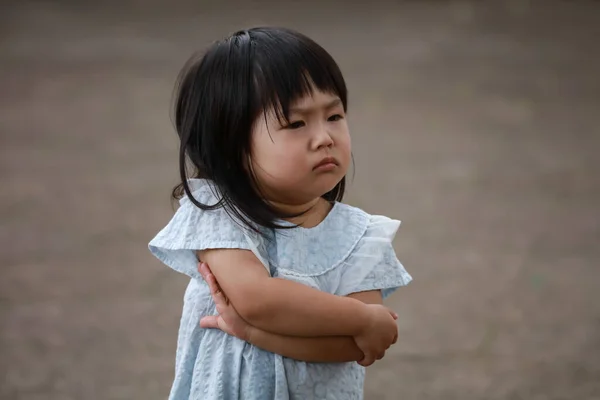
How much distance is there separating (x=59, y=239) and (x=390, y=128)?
4.13 ft

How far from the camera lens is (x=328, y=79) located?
3.21ft

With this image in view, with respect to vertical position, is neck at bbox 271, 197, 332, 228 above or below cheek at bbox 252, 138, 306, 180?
below

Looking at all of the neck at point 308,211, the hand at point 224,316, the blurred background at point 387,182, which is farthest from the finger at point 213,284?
the blurred background at point 387,182

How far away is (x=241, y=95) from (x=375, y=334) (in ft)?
0.90

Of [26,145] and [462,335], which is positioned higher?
[26,145]

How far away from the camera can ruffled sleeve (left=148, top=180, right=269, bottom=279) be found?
3.16ft

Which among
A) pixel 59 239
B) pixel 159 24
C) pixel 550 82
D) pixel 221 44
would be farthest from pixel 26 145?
pixel 221 44

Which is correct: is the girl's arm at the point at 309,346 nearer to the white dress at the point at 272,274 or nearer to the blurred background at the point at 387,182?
the white dress at the point at 272,274

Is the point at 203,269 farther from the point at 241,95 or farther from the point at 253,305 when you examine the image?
the point at 241,95

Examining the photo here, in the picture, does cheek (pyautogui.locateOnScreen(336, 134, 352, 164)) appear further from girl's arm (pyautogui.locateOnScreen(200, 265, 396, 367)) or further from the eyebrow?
girl's arm (pyautogui.locateOnScreen(200, 265, 396, 367))

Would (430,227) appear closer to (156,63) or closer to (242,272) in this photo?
(156,63)

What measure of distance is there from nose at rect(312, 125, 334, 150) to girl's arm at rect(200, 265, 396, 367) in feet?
0.56

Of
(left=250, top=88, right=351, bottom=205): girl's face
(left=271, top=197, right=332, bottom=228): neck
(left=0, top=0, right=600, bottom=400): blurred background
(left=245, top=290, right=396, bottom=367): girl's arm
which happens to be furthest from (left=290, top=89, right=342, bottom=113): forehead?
(left=0, top=0, right=600, bottom=400): blurred background

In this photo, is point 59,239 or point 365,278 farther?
point 59,239
